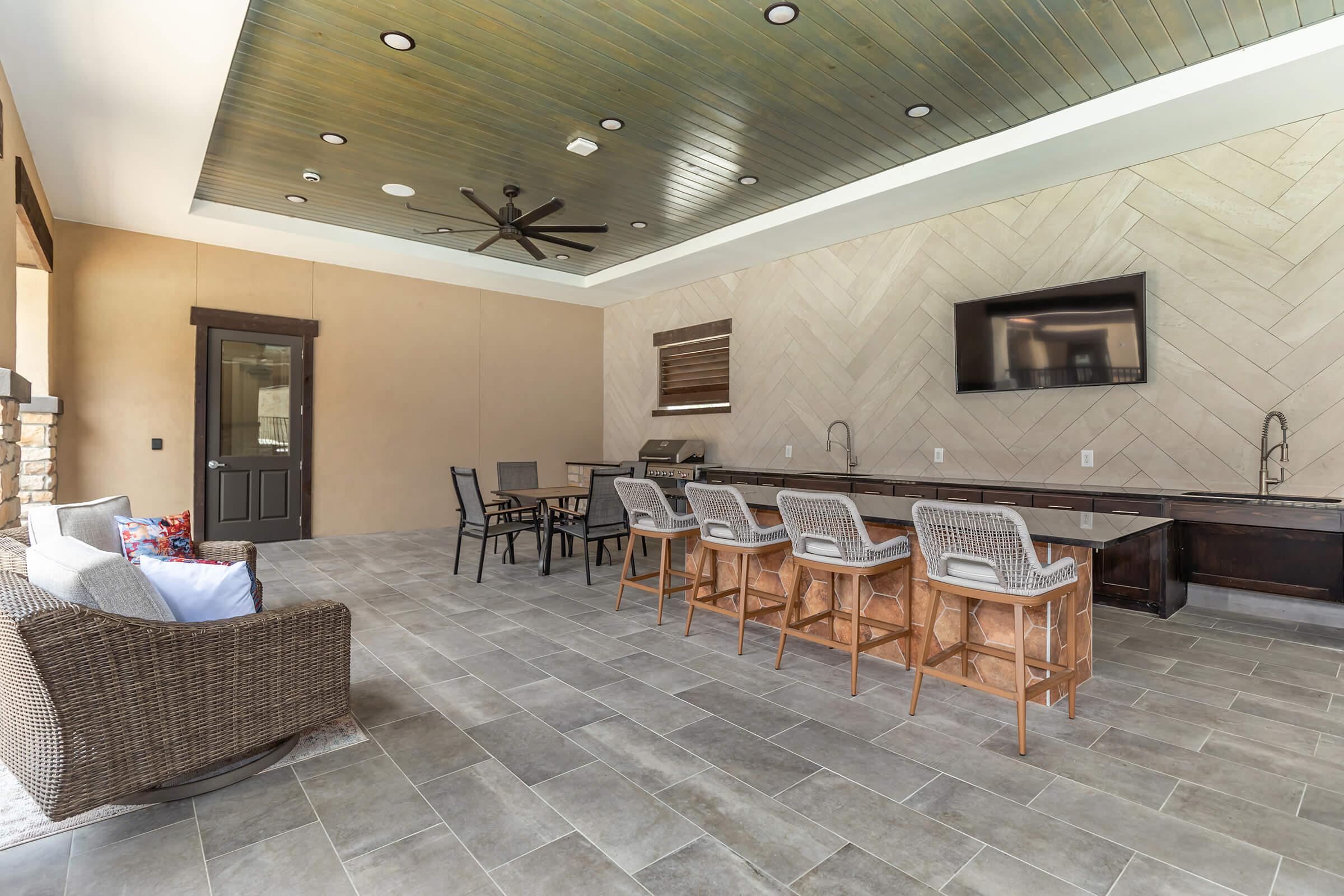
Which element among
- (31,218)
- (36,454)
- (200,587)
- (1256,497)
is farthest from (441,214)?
(1256,497)

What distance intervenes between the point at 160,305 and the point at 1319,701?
27.4 ft

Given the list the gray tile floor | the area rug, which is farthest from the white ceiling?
the area rug

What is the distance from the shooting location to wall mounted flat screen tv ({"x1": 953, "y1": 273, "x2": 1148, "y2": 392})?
4254 mm

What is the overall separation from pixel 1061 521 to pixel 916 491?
229 centimetres

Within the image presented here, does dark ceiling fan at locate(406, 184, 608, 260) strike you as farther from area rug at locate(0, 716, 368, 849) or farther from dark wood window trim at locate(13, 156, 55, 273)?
area rug at locate(0, 716, 368, 849)

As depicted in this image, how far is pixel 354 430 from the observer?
689 cm

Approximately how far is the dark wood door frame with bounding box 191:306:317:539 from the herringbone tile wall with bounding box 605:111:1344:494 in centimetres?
464

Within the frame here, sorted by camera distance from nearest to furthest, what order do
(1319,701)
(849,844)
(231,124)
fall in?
(849,844)
(1319,701)
(231,124)

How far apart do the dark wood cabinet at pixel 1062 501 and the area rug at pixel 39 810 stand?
13.3 ft

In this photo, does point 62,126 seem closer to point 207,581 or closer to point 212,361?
point 212,361

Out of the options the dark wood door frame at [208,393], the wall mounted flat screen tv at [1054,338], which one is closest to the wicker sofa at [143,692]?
the dark wood door frame at [208,393]

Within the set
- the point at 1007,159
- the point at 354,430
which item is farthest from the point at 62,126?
the point at 1007,159

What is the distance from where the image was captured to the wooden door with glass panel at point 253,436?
612cm

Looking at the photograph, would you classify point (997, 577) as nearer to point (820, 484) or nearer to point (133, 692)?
point (133, 692)
